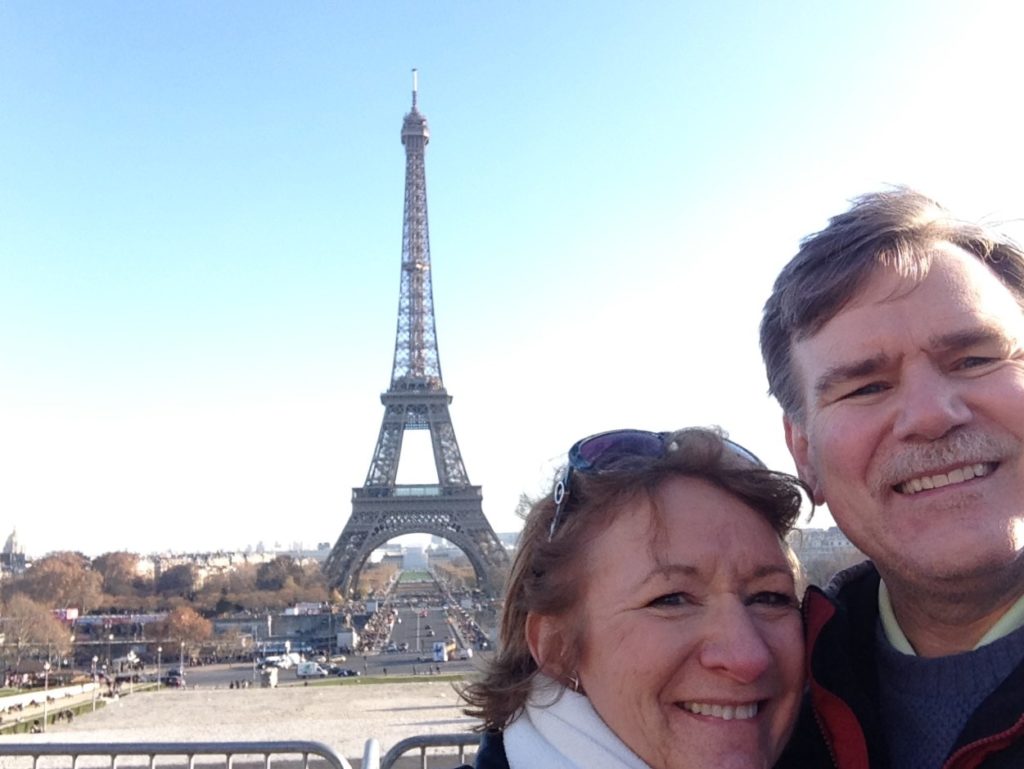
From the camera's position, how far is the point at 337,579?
44781 millimetres

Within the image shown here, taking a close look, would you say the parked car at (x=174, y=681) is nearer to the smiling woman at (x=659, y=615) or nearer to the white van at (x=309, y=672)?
the white van at (x=309, y=672)

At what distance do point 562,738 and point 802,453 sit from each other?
85cm

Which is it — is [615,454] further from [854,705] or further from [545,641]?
[854,705]

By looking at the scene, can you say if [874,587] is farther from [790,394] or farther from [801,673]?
[790,394]

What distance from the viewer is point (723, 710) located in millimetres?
1804

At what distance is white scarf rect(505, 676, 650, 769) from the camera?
1854mm

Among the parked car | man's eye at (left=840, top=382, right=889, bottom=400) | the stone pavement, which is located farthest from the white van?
man's eye at (left=840, top=382, right=889, bottom=400)

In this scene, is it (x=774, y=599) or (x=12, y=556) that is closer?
(x=774, y=599)

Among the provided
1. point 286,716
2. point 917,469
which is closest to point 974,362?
point 917,469

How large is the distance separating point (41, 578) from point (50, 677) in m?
30.1

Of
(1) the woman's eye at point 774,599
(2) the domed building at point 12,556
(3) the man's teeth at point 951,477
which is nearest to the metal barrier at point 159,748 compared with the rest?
(1) the woman's eye at point 774,599

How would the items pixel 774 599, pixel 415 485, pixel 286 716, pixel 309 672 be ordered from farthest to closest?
1. pixel 415 485
2. pixel 309 672
3. pixel 286 716
4. pixel 774 599

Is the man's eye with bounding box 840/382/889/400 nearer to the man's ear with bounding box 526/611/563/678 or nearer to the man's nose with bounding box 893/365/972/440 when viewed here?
the man's nose with bounding box 893/365/972/440

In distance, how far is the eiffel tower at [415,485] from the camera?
1767 inches
